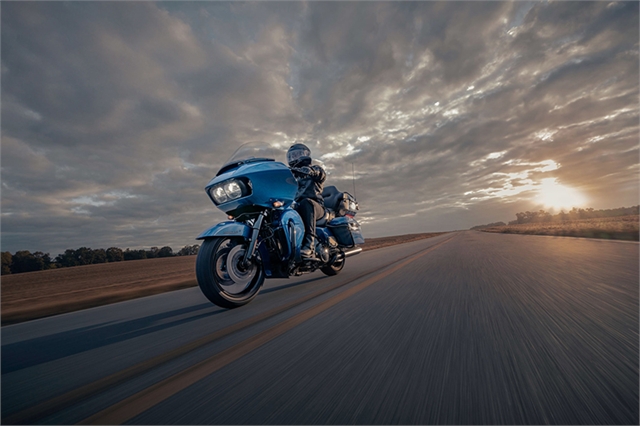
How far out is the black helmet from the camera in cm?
476

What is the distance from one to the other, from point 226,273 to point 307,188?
213 cm

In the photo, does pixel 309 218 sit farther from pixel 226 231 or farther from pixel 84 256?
pixel 84 256

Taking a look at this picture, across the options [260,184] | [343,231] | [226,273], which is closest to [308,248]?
[260,184]

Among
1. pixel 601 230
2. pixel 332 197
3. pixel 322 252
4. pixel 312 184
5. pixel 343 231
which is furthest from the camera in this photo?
pixel 601 230

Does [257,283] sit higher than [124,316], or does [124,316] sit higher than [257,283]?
[257,283]

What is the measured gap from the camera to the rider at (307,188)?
4398 millimetres

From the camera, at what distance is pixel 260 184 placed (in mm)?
3578

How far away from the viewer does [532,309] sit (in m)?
2.26

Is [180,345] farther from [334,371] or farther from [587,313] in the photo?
[587,313]

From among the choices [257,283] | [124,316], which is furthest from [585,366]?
[124,316]

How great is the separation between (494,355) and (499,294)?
5.48ft

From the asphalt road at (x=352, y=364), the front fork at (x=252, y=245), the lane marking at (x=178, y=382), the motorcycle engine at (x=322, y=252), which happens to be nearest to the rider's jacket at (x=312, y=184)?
the motorcycle engine at (x=322, y=252)

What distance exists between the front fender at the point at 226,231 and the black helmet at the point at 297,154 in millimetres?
1828

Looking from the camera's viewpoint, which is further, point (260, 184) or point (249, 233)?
point (260, 184)
